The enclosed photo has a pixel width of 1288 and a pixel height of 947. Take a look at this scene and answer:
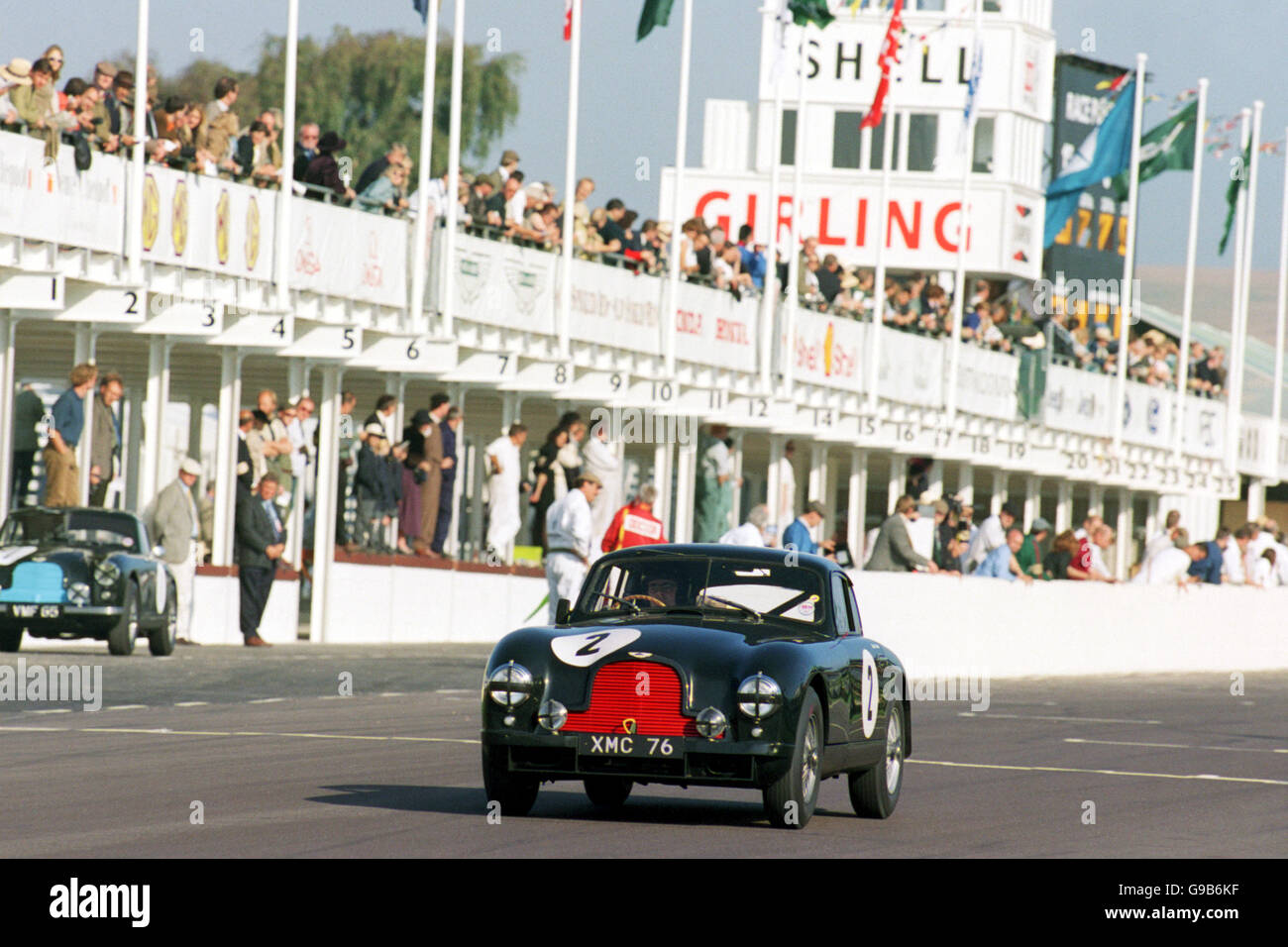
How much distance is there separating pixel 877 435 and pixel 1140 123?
9.85m

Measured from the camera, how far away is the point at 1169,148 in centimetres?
5006

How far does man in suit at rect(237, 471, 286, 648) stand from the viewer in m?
26.4

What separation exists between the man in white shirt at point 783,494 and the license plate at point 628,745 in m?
23.5

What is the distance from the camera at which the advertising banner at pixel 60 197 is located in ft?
76.9

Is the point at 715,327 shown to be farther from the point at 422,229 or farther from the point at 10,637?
the point at 10,637

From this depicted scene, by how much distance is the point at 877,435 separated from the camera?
144 feet

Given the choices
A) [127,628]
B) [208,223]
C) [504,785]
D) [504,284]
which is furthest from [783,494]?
[504,785]

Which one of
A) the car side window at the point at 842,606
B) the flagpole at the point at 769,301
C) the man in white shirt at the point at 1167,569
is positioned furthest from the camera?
the flagpole at the point at 769,301

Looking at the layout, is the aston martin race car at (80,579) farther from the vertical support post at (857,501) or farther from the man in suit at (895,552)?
the vertical support post at (857,501)

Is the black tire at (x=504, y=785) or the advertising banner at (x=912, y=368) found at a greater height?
the advertising banner at (x=912, y=368)

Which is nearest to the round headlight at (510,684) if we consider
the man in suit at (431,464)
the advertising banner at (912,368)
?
the man in suit at (431,464)

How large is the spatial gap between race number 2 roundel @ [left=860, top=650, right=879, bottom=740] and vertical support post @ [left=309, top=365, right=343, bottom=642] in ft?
58.9

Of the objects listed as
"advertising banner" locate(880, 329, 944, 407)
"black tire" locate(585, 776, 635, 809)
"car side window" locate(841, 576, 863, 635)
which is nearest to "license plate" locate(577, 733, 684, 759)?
"black tire" locate(585, 776, 635, 809)

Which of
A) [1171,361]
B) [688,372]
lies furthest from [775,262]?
[1171,361]
